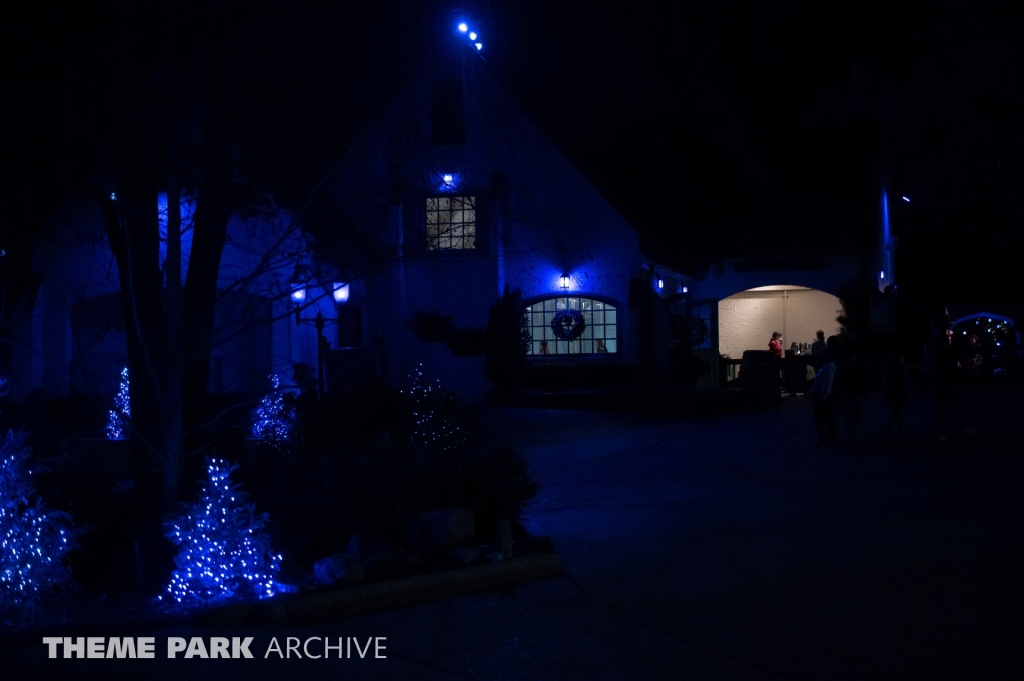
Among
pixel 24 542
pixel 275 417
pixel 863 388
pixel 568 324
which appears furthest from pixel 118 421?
pixel 568 324

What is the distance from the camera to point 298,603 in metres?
6.48

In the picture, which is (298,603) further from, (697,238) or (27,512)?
(697,238)

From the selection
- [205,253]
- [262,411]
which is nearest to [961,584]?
[205,253]

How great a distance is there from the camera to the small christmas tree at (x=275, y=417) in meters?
12.3

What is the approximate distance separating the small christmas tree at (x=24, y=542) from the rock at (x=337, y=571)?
167cm

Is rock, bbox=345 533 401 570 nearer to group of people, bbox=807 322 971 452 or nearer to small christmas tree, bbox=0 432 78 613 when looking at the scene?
small christmas tree, bbox=0 432 78 613

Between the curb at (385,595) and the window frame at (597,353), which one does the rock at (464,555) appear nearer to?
the curb at (385,595)

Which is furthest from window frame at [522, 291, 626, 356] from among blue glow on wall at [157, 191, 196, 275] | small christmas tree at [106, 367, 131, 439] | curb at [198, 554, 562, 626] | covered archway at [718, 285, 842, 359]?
curb at [198, 554, 562, 626]

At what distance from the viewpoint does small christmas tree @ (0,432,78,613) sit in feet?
21.2

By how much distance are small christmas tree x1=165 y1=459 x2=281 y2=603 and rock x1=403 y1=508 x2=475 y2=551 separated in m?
1.30

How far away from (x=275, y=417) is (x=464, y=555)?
577 cm

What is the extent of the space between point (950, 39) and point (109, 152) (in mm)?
7408

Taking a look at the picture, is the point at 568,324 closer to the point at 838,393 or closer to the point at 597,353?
the point at 597,353

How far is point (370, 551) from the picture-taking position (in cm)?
745
